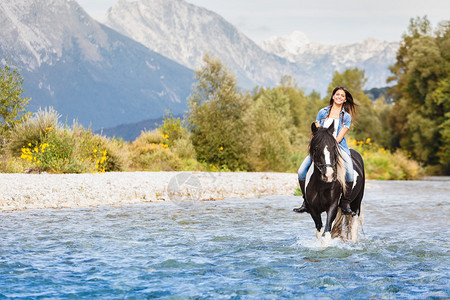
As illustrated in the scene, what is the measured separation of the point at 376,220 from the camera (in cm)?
1180

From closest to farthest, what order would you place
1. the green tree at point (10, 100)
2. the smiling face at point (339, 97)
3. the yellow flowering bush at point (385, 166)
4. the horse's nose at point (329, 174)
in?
the horse's nose at point (329, 174), the smiling face at point (339, 97), the green tree at point (10, 100), the yellow flowering bush at point (385, 166)

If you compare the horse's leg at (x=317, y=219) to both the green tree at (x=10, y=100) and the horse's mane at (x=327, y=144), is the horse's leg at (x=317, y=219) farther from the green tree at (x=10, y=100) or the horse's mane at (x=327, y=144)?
the green tree at (x=10, y=100)

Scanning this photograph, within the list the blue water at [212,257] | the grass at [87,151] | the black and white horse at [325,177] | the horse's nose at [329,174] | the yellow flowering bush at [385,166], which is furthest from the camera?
the yellow flowering bush at [385,166]

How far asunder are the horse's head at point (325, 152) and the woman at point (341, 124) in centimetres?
37

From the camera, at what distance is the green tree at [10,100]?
22.8 meters

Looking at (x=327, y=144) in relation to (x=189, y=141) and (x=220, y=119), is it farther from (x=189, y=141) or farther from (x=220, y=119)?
(x=189, y=141)

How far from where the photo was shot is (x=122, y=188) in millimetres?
15914

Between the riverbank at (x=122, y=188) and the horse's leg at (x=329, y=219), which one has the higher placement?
the riverbank at (x=122, y=188)

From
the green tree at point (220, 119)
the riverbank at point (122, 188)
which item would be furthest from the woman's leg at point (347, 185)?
the green tree at point (220, 119)

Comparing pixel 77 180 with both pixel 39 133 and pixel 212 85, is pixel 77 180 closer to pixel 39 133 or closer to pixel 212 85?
pixel 39 133

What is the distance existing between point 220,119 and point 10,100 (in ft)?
32.8

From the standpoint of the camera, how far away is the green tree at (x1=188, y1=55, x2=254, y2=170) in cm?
2497

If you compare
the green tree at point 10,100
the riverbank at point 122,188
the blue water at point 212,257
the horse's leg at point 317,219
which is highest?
the green tree at point 10,100

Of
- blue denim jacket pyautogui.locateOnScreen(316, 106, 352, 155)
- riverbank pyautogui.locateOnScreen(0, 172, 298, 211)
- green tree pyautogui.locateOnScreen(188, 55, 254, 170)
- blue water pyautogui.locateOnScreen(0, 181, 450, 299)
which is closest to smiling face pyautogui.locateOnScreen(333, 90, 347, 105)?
blue denim jacket pyautogui.locateOnScreen(316, 106, 352, 155)
